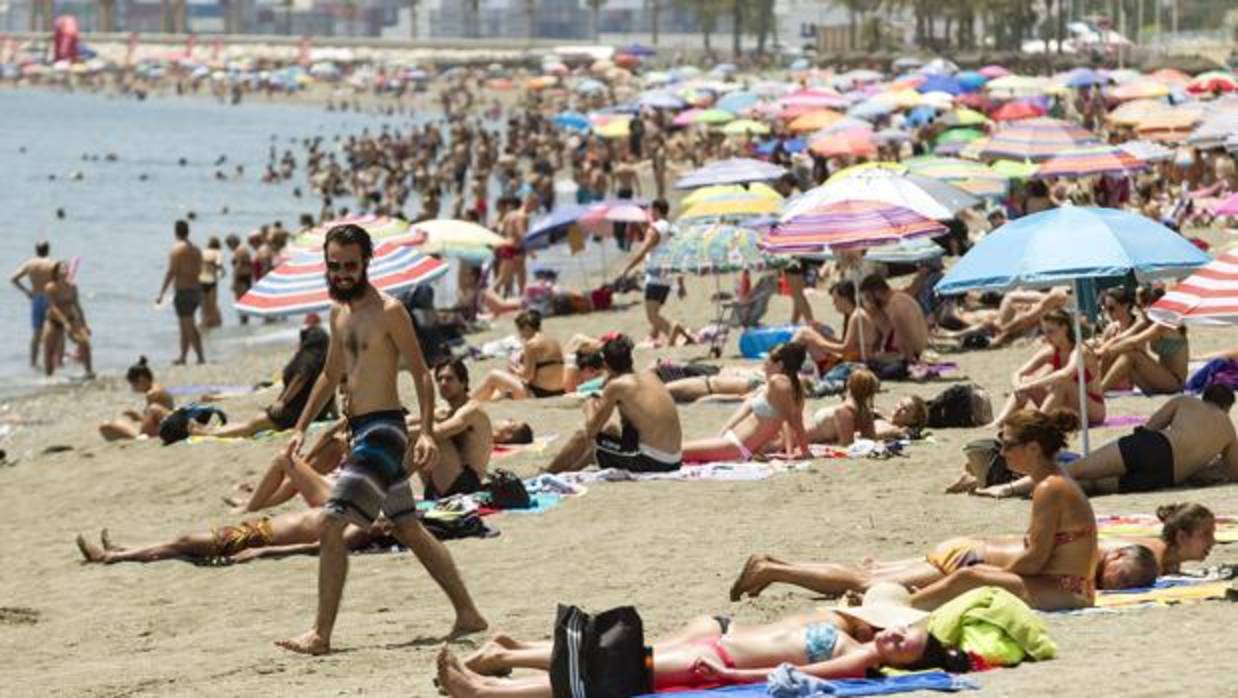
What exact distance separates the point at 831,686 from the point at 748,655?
0.29 meters

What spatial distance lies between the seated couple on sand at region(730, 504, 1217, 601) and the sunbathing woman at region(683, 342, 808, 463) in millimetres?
3469

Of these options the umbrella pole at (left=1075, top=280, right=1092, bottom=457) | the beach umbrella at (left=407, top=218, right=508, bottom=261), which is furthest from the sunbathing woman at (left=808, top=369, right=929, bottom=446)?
the beach umbrella at (left=407, top=218, right=508, bottom=261)

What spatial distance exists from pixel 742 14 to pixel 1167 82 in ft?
273

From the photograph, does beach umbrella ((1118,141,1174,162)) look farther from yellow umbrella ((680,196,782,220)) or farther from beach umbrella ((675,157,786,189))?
yellow umbrella ((680,196,782,220))

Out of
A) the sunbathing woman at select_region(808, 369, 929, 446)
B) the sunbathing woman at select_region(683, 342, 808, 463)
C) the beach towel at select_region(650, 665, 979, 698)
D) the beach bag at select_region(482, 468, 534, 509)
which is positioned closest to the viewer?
the beach towel at select_region(650, 665, 979, 698)

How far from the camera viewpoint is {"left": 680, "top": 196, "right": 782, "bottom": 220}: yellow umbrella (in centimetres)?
1873

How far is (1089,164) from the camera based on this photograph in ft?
68.4

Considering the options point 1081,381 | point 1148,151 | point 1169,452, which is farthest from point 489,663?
point 1148,151

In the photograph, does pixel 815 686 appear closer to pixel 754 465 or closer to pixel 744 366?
pixel 754 465

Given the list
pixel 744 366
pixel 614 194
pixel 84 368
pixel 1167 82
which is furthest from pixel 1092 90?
pixel 744 366

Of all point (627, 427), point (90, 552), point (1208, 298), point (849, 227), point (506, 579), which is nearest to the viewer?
point (1208, 298)

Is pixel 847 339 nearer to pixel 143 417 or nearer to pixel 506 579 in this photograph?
pixel 143 417

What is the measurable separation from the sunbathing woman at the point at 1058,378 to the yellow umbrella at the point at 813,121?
23.5 meters

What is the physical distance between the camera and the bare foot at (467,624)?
764cm
